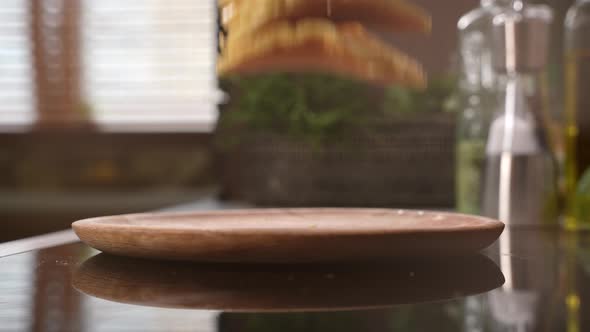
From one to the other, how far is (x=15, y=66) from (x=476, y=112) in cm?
155

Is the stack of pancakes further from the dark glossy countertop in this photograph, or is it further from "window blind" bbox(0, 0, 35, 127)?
"window blind" bbox(0, 0, 35, 127)

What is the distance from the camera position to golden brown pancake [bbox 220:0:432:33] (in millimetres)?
650

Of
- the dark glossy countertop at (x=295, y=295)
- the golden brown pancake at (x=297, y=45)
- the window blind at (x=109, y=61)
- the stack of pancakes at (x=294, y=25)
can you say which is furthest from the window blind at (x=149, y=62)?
the dark glossy countertop at (x=295, y=295)

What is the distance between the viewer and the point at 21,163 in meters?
2.00

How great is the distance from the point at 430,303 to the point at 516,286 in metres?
0.08

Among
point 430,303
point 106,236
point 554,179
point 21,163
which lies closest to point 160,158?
point 21,163

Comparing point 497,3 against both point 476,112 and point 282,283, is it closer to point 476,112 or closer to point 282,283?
point 476,112

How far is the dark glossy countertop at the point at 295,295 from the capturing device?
10.9 inches

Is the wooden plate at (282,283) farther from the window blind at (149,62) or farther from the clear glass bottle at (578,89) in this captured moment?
the window blind at (149,62)

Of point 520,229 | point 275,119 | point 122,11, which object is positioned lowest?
point 520,229

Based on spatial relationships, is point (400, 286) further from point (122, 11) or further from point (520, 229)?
point (122, 11)

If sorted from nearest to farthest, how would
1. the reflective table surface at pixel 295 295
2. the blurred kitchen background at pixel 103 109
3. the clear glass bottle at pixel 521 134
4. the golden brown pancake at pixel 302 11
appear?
the reflective table surface at pixel 295 295, the golden brown pancake at pixel 302 11, the clear glass bottle at pixel 521 134, the blurred kitchen background at pixel 103 109

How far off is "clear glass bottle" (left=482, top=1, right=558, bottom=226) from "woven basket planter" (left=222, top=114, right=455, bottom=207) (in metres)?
0.42

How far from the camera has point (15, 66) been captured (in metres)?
2.06
